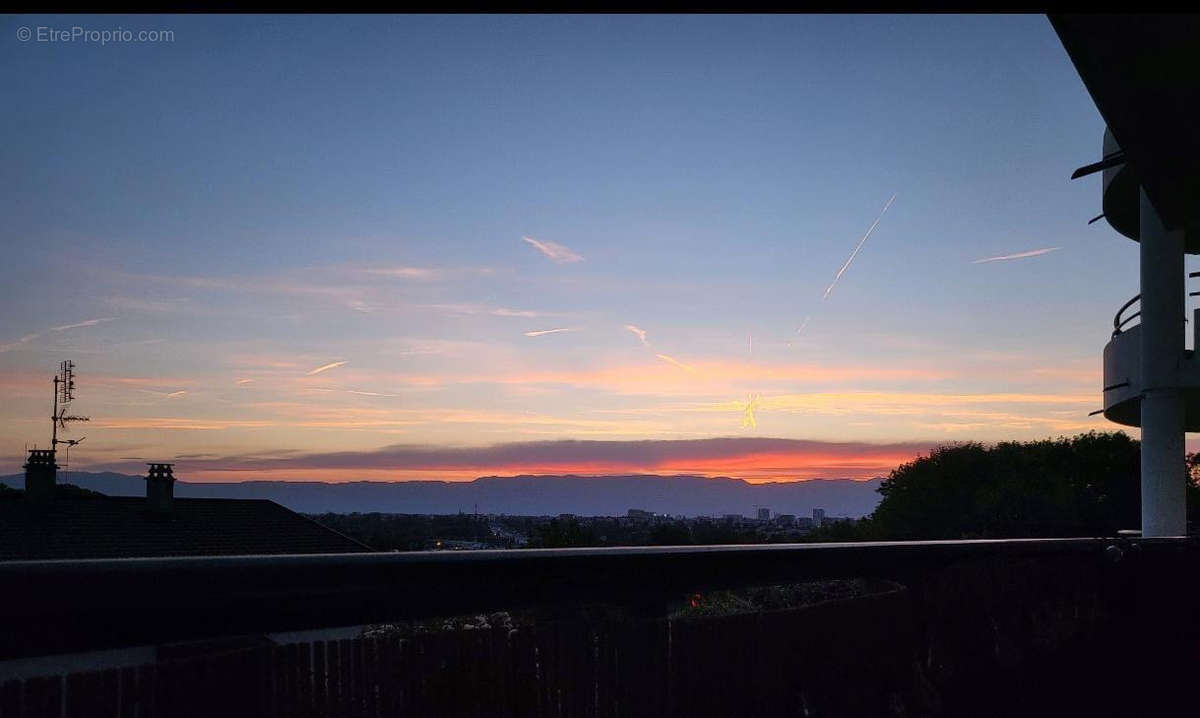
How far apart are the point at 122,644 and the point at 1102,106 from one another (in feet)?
31.0

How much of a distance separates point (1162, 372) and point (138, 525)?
2683 cm

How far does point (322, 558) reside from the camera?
189 centimetres

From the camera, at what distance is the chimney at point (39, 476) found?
2720 centimetres

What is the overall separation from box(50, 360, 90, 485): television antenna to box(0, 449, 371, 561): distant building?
4759 mm

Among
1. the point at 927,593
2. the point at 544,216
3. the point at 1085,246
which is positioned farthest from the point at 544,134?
the point at 1085,246

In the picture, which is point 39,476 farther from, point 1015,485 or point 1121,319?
point 1015,485

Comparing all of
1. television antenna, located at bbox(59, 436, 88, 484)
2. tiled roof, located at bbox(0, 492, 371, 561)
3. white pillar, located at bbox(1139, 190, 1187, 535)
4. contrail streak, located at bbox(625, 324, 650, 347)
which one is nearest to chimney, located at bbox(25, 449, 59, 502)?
tiled roof, located at bbox(0, 492, 371, 561)

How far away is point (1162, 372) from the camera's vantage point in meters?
19.5

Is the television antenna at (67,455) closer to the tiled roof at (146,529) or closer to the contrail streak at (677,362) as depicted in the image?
the tiled roof at (146,529)

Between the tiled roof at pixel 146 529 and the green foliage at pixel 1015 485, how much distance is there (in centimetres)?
3495

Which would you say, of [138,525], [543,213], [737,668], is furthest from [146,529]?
[737,668]

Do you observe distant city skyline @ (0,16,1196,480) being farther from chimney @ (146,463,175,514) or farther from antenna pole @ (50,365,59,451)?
antenna pole @ (50,365,59,451)

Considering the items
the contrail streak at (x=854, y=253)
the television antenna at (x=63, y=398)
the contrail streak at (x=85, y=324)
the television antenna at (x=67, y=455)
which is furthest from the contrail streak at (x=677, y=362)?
the television antenna at (x=63, y=398)

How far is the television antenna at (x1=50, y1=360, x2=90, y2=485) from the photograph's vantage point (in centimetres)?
3522
